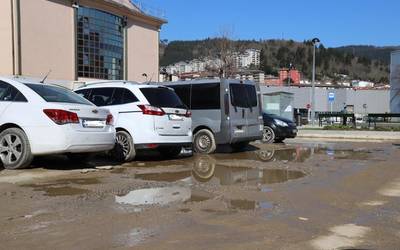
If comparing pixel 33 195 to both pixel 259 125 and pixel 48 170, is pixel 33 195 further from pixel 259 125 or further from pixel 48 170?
pixel 259 125

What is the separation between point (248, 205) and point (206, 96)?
771cm

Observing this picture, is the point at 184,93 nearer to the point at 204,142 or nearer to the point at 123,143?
the point at 204,142

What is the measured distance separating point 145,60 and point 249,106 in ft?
142

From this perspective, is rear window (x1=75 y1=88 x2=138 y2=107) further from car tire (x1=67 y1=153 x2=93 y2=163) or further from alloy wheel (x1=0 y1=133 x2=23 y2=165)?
alloy wheel (x1=0 y1=133 x2=23 y2=165)

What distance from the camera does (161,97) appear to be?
1241cm

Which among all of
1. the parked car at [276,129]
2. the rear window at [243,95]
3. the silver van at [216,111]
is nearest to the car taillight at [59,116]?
the silver van at [216,111]

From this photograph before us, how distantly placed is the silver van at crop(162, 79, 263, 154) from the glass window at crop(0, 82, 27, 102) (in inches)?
222

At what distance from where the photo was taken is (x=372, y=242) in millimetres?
5578

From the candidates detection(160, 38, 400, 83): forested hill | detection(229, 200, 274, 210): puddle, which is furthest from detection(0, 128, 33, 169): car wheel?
detection(160, 38, 400, 83): forested hill

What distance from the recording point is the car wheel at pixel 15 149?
995cm

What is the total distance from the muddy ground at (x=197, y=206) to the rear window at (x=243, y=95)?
10.8 feet

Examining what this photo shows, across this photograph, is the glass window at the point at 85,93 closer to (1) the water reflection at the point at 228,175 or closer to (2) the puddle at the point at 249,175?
(1) the water reflection at the point at 228,175

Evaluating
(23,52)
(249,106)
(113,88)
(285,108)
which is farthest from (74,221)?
(23,52)

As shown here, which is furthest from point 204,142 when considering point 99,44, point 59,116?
point 99,44
